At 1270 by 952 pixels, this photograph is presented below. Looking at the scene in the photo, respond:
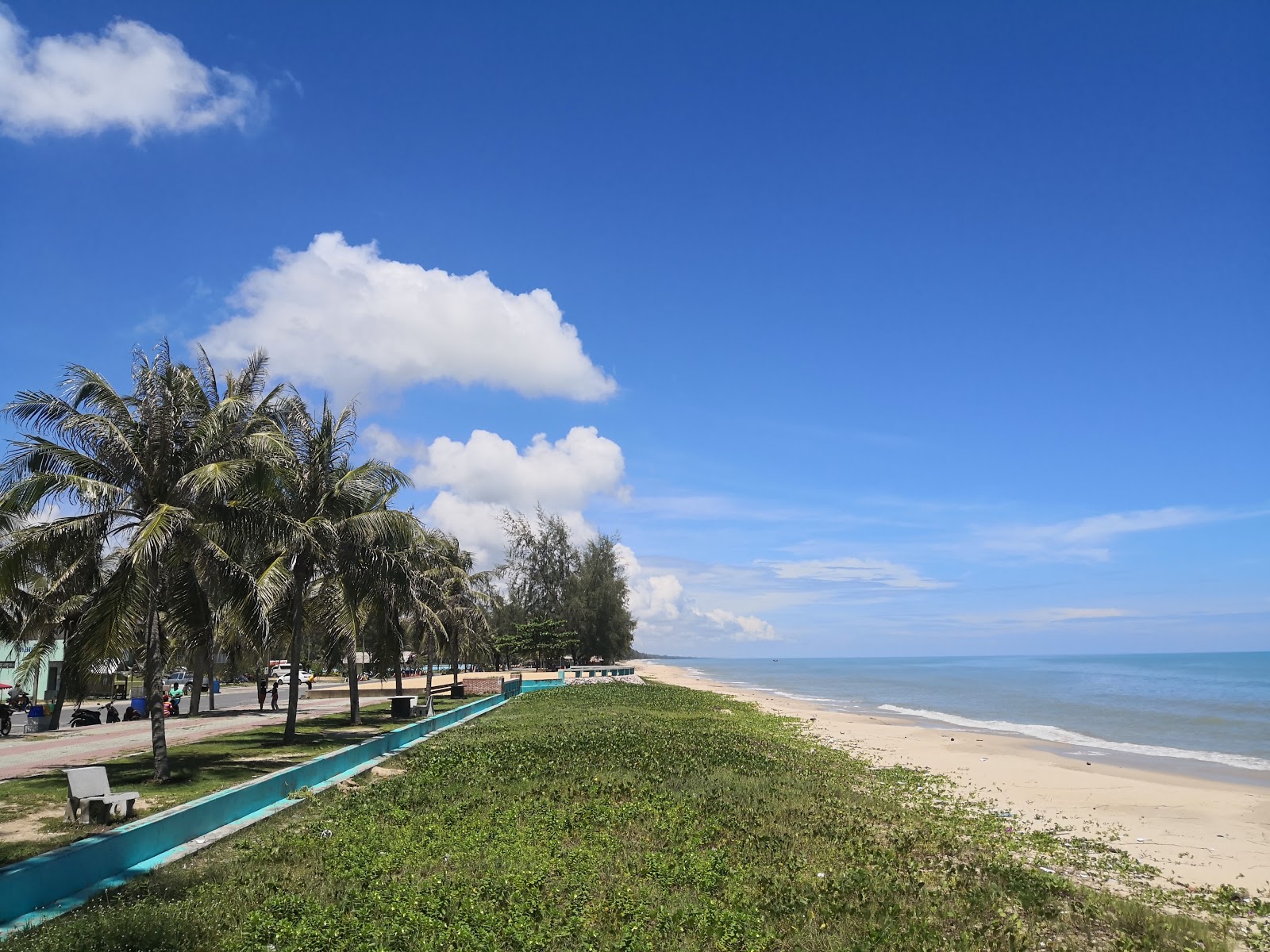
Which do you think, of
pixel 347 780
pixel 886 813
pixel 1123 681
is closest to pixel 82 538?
pixel 347 780

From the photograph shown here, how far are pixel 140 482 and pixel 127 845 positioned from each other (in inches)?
283

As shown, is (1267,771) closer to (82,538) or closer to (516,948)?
(516,948)

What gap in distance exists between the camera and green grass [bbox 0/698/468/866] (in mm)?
10406

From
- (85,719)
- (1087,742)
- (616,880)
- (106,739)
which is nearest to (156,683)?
(616,880)

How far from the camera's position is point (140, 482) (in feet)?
47.2

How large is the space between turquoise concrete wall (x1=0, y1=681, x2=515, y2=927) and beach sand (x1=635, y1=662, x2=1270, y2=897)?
11680mm

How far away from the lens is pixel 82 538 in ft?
46.5

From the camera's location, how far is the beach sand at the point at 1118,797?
39.4ft

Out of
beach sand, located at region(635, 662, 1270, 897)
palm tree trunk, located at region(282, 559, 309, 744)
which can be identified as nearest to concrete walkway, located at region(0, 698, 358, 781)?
palm tree trunk, located at region(282, 559, 309, 744)

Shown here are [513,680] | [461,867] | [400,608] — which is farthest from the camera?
[513,680]

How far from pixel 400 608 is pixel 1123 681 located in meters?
79.9

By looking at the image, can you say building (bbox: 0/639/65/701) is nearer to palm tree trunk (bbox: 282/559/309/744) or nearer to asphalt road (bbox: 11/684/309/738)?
asphalt road (bbox: 11/684/309/738)

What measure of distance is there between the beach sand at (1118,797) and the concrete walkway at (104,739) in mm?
17369

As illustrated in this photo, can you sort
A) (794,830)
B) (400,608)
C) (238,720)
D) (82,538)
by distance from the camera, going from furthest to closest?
(400,608)
(238,720)
(82,538)
(794,830)
